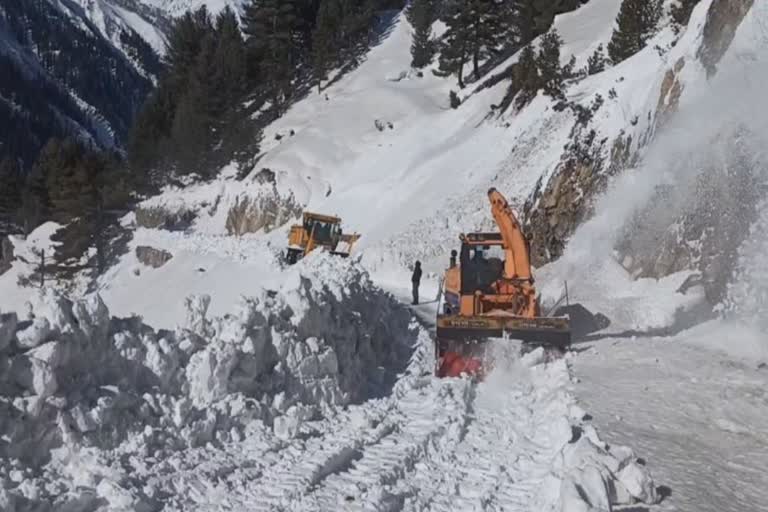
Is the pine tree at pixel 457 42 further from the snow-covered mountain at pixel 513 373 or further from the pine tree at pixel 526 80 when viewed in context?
the snow-covered mountain at pixel 513 373

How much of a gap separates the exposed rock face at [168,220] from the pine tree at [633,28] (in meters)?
33.2

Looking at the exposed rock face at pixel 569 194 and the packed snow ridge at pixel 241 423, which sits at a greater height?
the exposed rock face at pixel 569 194

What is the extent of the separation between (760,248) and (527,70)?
85.6ft

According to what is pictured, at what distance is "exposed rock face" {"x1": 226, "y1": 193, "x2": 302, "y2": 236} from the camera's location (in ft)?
159

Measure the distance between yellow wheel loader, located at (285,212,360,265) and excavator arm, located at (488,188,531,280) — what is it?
730 inches

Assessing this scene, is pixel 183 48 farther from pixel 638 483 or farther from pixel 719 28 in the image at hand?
pixel 638 483

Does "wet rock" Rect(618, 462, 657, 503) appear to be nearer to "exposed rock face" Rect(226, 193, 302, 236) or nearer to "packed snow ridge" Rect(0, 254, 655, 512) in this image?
"packed snow ridge" Rect(0, 254, 655, 512)

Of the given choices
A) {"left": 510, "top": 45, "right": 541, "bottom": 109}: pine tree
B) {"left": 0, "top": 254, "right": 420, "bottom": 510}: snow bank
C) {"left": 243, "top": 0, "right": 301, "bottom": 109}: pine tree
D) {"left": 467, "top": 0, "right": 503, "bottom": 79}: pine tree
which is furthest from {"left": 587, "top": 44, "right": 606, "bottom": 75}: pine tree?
{"left": 243, "top": 0, "right": 301, "bottom": 109}: pine tree

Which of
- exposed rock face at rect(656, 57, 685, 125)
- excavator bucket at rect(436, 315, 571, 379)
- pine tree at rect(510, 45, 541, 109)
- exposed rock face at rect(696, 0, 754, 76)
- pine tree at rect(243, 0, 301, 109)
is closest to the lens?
excavator bucket at rect(436, 315, 571, 379)

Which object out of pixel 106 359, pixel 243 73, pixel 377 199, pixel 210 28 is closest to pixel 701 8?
pixel 106 359

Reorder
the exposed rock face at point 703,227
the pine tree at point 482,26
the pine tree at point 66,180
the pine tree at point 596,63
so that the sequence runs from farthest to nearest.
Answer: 1. the pine tree at point 66,180
2. the pine tree at point 482,26
3. the pine tree at point 596,63
4. the exposed rock face at point 703,227

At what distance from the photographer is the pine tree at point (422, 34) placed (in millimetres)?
60375

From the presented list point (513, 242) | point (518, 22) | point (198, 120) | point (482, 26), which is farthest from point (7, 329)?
point (198, 120)

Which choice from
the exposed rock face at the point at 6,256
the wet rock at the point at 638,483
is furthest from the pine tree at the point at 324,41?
the wet rock at the point at 638,483
